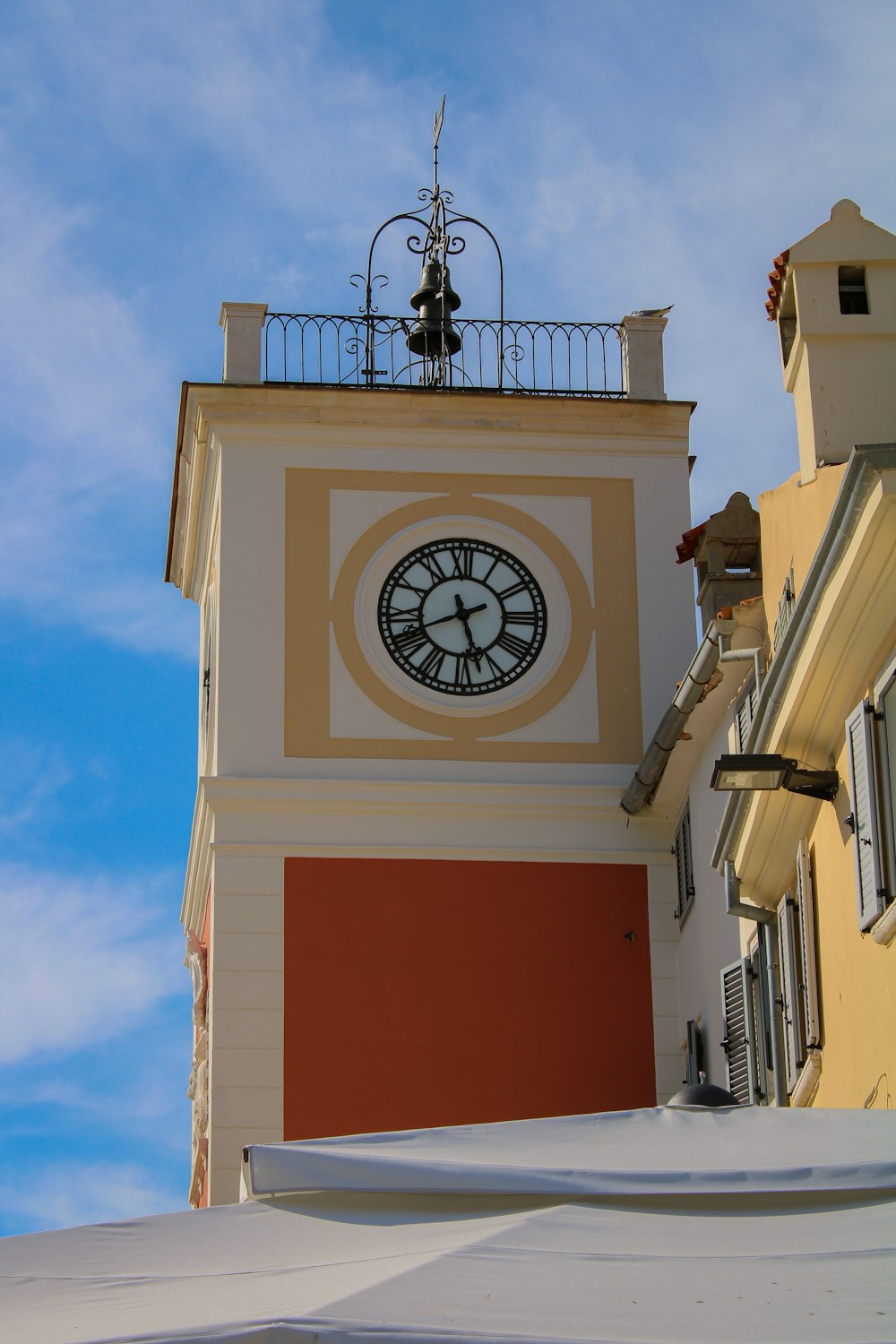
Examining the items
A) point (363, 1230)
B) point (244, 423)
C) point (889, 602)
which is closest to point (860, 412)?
point (889, 602)

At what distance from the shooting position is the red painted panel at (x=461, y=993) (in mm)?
17250

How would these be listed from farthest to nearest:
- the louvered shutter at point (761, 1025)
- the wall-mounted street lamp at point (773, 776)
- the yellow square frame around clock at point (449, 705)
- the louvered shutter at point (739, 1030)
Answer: the yellow square frame around clock at point (449, 705) → the louvered shutter at point (739, 1030) → the louvered shutter at point (761, 1025) → the wall-mounted street lamp at point (773, 776)

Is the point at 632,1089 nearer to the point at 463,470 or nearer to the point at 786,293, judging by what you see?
the point at 463,470

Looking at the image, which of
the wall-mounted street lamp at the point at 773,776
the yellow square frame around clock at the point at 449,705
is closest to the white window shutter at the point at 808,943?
the wall-mounted street lamp at the point at 773,776

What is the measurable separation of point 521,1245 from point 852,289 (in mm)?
6303

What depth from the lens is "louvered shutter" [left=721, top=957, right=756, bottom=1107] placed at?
1340 centimetres

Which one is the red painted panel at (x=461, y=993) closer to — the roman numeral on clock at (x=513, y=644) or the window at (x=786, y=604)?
the roman numeral on clock at (x=513, y=644)

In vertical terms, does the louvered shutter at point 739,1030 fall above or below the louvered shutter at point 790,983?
above

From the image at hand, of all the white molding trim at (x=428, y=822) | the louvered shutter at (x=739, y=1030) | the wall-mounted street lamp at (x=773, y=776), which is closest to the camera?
the wall-mounted street lamp at (x=773, y=776)

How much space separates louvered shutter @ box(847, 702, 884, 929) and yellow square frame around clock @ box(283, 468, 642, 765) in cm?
921

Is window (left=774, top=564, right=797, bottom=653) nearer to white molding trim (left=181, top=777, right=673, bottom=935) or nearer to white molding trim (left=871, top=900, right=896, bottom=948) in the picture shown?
white molding trim (left=871, top=900, right=896, bottom=948)

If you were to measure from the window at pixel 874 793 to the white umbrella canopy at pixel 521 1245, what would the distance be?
62.8 inches

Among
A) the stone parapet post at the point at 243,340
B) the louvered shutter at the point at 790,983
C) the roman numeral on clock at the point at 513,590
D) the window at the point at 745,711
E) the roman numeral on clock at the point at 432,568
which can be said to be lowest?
the louvered shutter at the point at 790,983

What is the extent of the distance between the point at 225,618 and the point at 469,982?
3.47 metres
